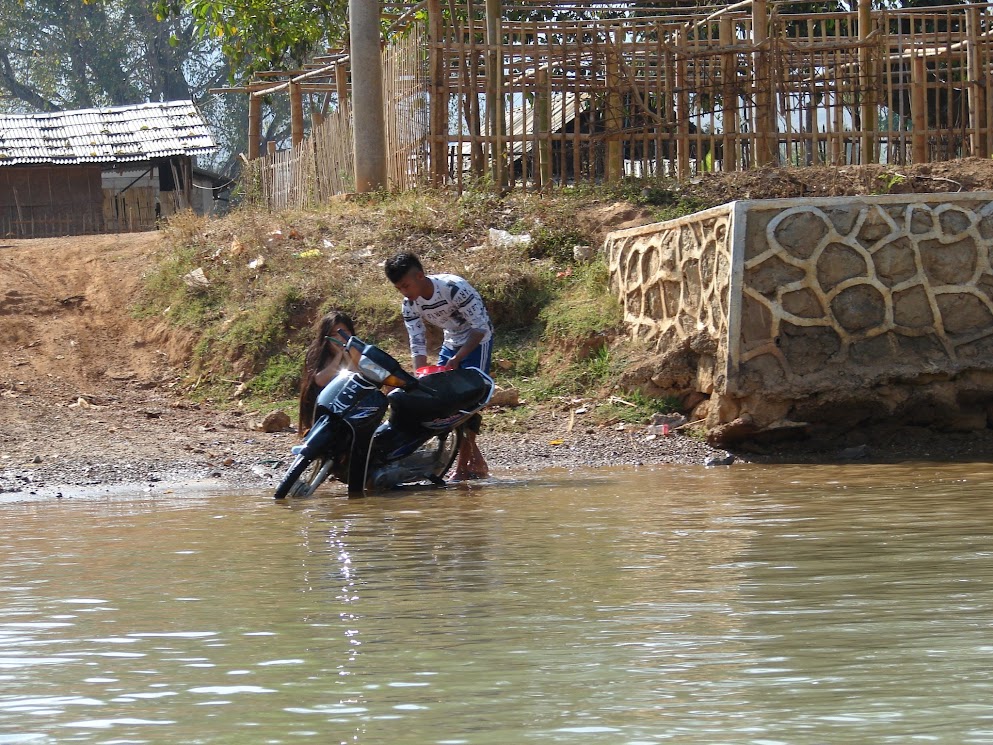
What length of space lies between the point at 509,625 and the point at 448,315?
4317 millimetres

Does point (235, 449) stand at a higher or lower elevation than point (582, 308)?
lower

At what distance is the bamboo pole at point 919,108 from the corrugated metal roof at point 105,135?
14691 mm

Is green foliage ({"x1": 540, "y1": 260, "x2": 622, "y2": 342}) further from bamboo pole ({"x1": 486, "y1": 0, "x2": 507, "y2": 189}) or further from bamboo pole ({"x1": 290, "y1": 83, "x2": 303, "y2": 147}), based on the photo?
bamboo pole ({"x1": 290, "y1": 83, "x2": 303, "y2": 147})

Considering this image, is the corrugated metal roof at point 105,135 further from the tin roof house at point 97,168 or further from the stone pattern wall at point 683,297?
the stone pattern wall at point 683,297

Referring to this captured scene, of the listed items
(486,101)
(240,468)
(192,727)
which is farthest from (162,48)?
(192,727)

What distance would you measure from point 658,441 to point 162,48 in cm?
3740

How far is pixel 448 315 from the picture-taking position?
26.3 feet

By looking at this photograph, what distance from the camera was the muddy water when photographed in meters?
2.90

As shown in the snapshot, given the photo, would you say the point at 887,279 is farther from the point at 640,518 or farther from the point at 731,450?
the point at 640,518

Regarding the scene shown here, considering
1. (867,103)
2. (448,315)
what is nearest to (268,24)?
(867,103)

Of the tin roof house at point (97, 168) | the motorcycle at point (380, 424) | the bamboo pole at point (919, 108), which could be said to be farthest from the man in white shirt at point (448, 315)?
the tin roof house at point (97, 168)

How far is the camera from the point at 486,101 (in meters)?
14.0

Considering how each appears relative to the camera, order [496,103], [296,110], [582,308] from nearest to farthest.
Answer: [582,308] → [496,103] → [296,110]

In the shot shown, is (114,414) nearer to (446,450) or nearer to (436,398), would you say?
(446,450)
